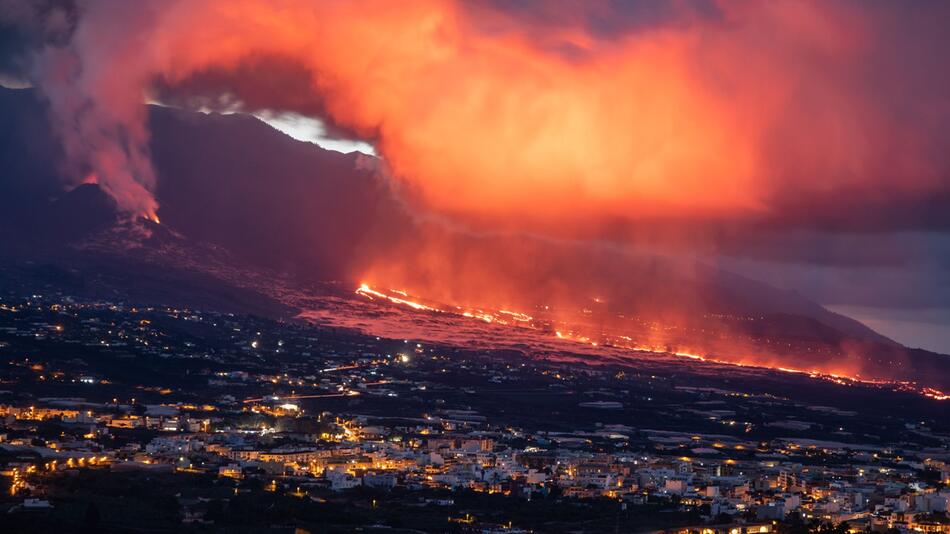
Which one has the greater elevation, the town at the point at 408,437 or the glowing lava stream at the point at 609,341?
the glowing lava stream at the point at 609,341

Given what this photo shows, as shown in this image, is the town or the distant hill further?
the distant hill

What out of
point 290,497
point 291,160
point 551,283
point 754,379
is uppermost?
point 291,160

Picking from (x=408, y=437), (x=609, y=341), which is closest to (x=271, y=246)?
(x=609, y=341)

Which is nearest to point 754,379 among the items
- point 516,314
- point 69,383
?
point 516,314

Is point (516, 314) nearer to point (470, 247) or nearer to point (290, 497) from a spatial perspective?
point (470, 247)

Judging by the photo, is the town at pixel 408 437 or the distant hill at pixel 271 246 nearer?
the town at pixel 408 437

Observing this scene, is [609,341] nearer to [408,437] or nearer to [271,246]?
[271,246]
